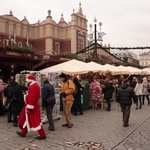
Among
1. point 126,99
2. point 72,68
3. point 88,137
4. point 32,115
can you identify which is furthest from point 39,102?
point 72,68

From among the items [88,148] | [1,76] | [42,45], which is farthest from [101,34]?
[88,148]

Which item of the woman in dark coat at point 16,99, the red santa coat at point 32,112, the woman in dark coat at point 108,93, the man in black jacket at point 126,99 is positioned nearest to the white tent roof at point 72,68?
the woman in dark coat at point 108,93

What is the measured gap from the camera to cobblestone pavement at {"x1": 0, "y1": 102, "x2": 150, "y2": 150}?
17.0 feet

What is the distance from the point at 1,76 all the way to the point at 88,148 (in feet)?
32.2

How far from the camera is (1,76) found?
→ 13477 mm

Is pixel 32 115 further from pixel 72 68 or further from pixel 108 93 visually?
pixel 72 68

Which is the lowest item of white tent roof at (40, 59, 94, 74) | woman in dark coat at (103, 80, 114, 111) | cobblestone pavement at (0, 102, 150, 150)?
cobblestone pavement at (0, 102, 150, 150)

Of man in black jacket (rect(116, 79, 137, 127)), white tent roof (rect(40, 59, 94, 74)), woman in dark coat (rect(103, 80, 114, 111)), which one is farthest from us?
white tent roof (rect(40, 59, 94, 74))

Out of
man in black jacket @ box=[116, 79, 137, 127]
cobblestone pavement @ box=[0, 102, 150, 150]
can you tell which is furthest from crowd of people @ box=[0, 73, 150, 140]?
cobblestone pavement @ box=[0, 102, 150, 150]

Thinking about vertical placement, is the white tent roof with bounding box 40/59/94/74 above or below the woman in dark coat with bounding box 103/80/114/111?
above

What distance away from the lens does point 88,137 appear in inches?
234

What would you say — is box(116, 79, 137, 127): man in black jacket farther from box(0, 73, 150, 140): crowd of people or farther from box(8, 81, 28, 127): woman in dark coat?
box(8, 81, 28, 127): woman in dark coat

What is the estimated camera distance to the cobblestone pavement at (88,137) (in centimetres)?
519

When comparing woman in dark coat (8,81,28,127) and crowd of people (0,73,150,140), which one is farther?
woman in dark coat (8,81,28,127)
